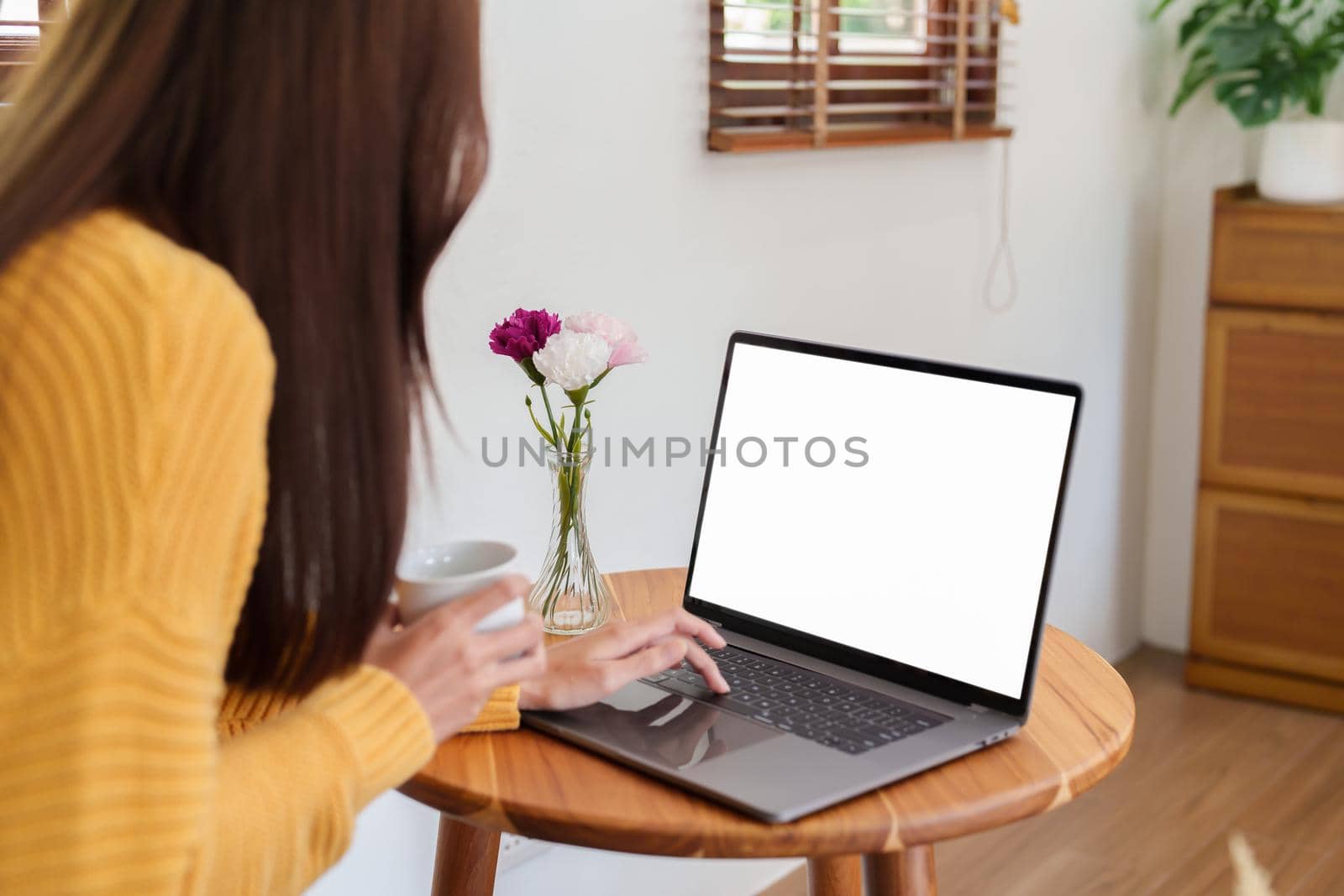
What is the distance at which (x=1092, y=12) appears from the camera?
2656 millimetres

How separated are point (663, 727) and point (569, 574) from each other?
303 millimetres

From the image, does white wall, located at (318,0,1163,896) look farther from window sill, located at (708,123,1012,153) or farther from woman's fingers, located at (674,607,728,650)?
woman's fingers, located at (674,607,728,650)

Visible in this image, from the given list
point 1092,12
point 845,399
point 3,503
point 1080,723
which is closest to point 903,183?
point 1092,12

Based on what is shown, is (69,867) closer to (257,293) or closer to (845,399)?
(257,293)

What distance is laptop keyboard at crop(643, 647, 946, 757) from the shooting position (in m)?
1.00

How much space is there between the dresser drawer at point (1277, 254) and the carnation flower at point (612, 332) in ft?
5.95

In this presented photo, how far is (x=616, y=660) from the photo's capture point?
1065 millimetres

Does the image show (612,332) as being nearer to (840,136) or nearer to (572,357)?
(572,357)

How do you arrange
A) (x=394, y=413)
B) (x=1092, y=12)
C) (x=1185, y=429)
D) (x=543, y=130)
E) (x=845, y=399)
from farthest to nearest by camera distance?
(x=1185, y=429) < (x=1092, y=12) < (x=543, y=130) < (x=845, y=399) < (x=394, y=413)

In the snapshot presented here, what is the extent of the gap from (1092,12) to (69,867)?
253 centimetres

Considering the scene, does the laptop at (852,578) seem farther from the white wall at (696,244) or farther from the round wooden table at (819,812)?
the white wall at (696,244)

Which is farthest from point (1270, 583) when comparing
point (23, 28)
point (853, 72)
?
point (23, 28)

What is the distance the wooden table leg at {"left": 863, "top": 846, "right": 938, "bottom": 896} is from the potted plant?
202 centimetres

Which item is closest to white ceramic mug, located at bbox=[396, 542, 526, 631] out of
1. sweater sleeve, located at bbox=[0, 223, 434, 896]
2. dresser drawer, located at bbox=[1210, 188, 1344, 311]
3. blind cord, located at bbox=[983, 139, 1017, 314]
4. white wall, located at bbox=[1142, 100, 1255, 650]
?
sweater sleeve, located at bbox=[0, 223, 434, 896]
